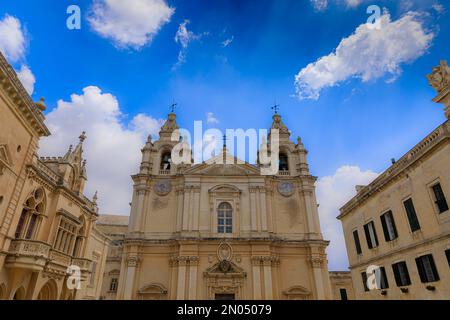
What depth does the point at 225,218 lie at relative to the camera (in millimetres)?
26609

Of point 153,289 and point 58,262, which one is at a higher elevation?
point 58,262

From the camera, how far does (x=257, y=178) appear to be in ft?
91.7

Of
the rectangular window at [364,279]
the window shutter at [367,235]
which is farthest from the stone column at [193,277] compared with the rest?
the window shutter at [367,235]

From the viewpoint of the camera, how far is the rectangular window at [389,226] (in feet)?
55.9

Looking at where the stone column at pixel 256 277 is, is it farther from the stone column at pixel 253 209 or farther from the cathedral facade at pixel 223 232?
the stone column at pixel 253 209

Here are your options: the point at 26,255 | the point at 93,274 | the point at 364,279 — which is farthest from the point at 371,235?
the point at 93,274

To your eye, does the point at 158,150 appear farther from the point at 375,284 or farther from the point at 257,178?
the point at 375,284

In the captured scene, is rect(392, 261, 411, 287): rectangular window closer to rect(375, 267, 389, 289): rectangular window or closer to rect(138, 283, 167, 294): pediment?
rect(375, 267, 389, 289): rectangular window

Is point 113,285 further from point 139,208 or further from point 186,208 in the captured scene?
point 186,208

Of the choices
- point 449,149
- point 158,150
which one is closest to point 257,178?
point 158,150

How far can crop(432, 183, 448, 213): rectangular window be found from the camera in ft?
44.5

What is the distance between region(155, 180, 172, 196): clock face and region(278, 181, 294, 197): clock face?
10.8m

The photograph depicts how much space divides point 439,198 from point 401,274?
16.7 ft

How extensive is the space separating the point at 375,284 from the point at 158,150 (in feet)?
72.9
